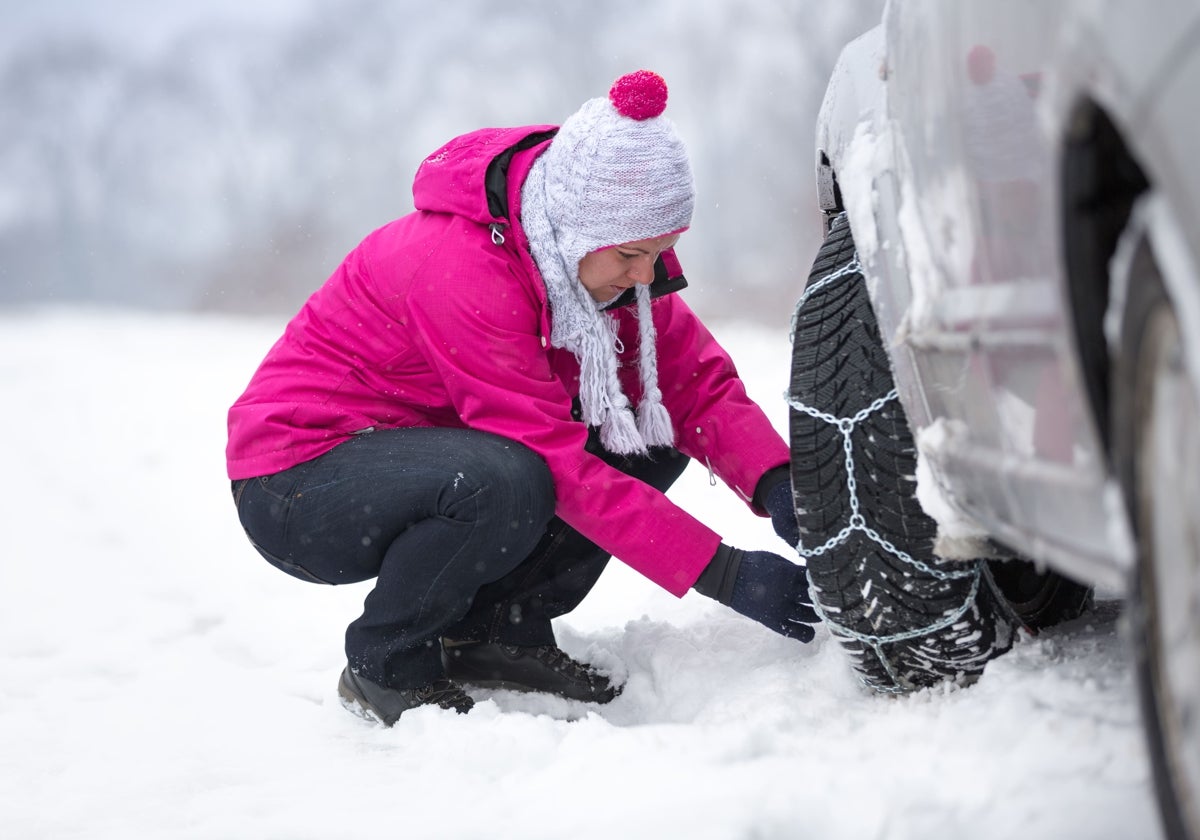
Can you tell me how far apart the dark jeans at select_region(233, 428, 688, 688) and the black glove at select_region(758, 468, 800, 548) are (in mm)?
425

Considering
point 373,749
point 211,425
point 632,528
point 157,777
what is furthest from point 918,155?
point 211,425

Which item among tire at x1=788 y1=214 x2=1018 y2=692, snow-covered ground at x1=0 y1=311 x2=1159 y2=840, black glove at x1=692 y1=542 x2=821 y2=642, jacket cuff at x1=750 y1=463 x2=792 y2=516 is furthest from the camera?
jacket cuff at x1=750 y1=463 x2=792 y2=516

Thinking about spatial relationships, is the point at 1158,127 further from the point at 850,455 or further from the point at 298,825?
the point at 298,825

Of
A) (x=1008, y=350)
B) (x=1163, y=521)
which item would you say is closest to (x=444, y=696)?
(x=1008, y=350)

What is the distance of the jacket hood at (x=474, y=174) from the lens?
2084 millimetres

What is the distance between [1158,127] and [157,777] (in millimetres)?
1786

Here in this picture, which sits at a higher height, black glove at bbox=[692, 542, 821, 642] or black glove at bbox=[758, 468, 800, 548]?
black glove at bbox=[758, 468, 800, 548]

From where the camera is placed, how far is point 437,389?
223cm

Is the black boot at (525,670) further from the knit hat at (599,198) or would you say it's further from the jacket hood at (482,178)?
the jacket hood at (482,178)

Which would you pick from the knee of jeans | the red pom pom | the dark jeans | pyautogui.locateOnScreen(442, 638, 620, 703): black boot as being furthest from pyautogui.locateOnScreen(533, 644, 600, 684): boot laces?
the red pom pom

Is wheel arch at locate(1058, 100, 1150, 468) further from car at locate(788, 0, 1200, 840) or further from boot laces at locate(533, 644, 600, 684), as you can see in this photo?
boot laces at locate(533, 644, 600, 684)

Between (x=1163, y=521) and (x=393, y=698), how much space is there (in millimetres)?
1572

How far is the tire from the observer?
1663 millimetres

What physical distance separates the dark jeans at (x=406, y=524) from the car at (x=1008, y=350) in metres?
0.58
